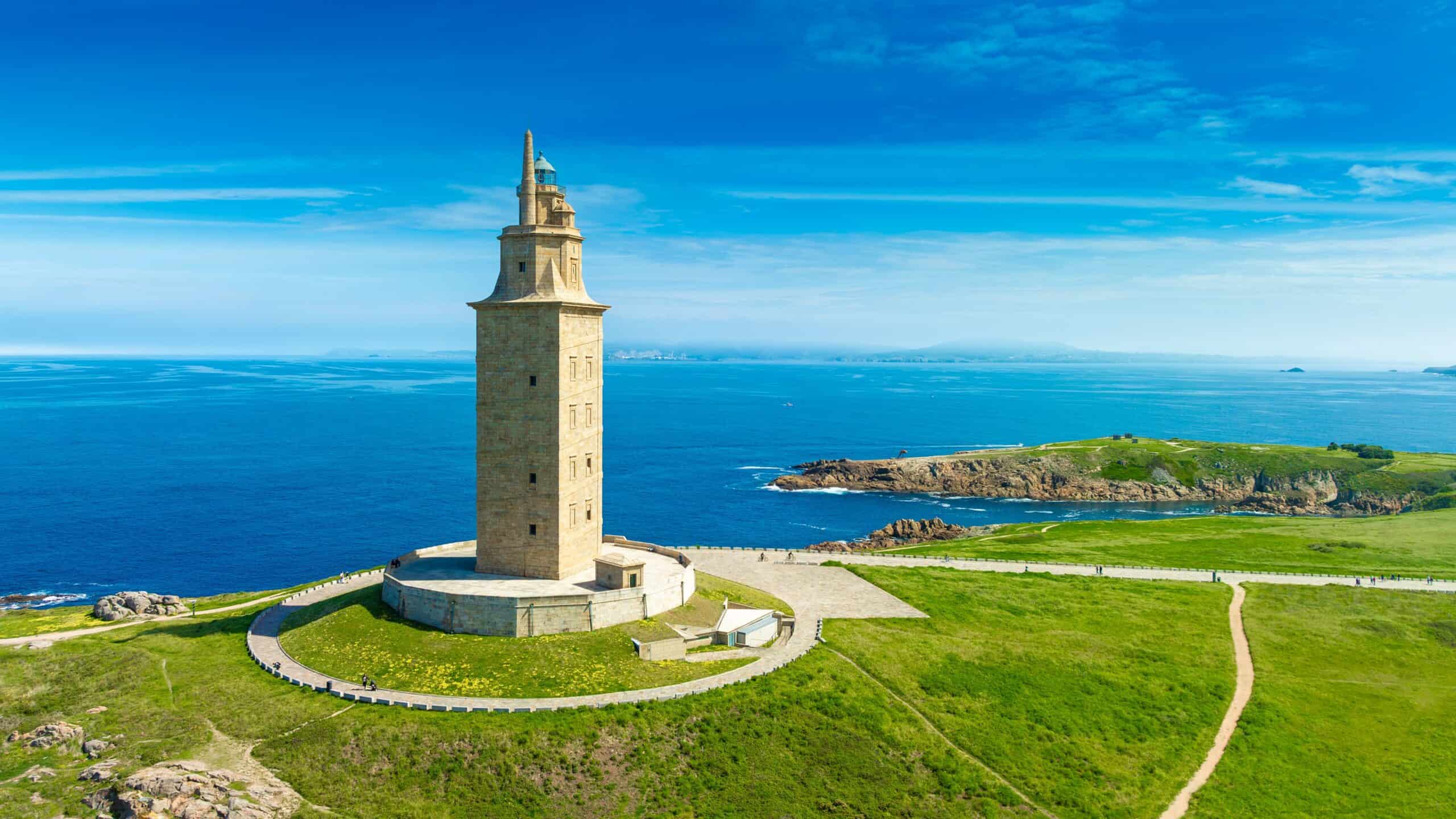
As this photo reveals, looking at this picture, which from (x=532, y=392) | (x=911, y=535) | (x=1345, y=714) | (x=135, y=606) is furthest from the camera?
(x=911, y=535)

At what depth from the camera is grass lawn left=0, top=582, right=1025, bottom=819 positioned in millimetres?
32594

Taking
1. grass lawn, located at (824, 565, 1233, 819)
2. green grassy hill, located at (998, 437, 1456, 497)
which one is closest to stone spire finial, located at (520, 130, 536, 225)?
grass lawn, located at (824, 565, 1233, 819)

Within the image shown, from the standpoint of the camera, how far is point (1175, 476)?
138 metres

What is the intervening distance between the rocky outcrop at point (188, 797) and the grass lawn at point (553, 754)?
0.91 meters

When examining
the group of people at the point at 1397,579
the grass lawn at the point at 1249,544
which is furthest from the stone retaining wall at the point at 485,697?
the group of people at the point at 1397,579

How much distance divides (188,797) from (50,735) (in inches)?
425

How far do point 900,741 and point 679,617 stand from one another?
13360mm

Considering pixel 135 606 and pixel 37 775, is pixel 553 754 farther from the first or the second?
pixel 135 606

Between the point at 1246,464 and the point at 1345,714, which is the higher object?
the point at 1246,464

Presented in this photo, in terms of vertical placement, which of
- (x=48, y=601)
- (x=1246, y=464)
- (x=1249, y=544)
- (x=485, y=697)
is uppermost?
(x=485, y=697)

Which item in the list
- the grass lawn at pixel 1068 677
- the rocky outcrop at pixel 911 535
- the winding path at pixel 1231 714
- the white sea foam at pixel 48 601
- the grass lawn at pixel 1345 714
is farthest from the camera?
the rocky outcrop at pixel 911 535

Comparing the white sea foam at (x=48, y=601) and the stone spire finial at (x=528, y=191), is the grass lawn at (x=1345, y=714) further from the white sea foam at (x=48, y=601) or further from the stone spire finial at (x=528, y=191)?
the white sea foam at (x=48, y=601)

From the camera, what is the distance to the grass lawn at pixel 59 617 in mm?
51094

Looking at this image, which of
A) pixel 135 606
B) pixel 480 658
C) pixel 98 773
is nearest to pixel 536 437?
pixel 480 658
